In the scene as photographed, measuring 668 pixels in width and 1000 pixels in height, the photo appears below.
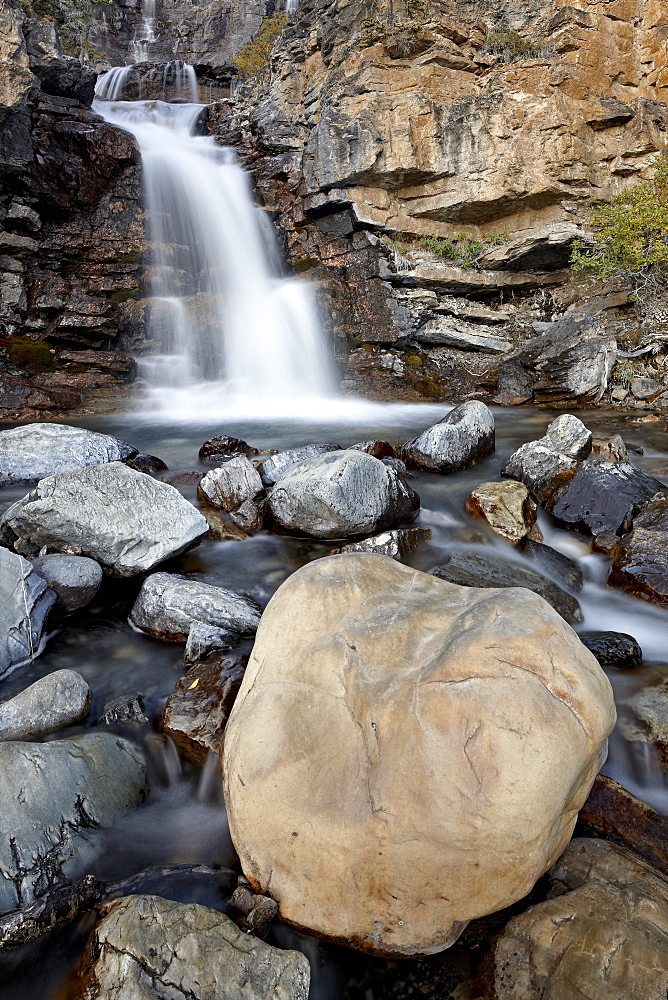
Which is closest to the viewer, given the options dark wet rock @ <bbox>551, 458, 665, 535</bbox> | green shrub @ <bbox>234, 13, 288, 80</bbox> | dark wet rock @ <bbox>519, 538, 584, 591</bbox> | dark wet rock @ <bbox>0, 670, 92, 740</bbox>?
dark wet rock @ <bbox>0, 670, 92, 740</bbox>

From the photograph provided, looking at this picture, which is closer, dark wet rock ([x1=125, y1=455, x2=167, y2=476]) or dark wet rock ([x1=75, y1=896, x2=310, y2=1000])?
dark wet rock ([x1=75, y1=896, x2=310, y2=1000])

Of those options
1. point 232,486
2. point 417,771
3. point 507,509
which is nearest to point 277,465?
point 232,486

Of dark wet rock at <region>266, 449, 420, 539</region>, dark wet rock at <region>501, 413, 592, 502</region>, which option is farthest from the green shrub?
dark wet rock at <region>266, 449, 420, 539</region>

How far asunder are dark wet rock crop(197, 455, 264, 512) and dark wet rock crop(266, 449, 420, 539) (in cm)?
51

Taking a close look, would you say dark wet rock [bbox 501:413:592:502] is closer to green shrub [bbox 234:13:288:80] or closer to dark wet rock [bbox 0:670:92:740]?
dark wet rock [bbox 0:670:92:740]

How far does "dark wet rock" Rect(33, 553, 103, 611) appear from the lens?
4277 millimetres

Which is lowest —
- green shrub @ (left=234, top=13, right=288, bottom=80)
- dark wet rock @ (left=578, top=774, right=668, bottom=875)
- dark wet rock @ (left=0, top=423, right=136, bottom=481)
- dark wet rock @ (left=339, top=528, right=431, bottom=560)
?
dark wet rock @ (left=578, top=774, right=668, bottom=875)

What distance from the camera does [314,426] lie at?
10.9 metres

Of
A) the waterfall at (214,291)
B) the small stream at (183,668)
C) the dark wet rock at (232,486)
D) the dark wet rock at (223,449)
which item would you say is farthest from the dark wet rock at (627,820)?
the waterfall at (214,291)

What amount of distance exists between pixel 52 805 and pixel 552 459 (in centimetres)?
638

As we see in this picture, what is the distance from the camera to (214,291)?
15867 millimetres

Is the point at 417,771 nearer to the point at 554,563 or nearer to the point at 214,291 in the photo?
the point at 554,563

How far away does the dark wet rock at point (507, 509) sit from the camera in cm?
581

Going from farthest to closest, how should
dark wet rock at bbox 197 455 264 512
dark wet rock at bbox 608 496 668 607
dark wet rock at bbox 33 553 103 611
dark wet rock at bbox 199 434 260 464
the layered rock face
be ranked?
the layered rock face, dark wet rock at bbox 199 434 260 464, dark wet rock at bbox 197 455 264 512, dark wet rock at bbox 608 496 668 607, dark wet rock at bbox 33 553 103 611
